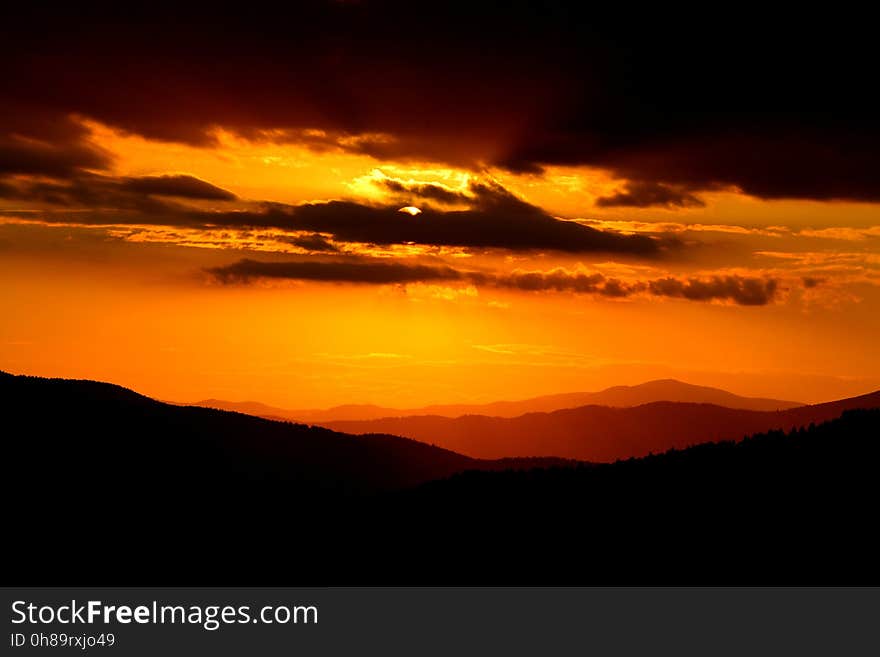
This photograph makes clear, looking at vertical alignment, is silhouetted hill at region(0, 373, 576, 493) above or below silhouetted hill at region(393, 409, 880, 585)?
below

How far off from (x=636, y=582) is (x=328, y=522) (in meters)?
53.9

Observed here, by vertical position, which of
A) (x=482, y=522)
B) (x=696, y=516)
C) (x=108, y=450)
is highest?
(x=696, y=516)

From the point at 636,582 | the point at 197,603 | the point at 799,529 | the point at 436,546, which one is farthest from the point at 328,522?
the point at 197,603

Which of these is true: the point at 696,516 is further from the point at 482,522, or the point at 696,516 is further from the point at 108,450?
the point at 108,450

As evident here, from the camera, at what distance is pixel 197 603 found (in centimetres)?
7081

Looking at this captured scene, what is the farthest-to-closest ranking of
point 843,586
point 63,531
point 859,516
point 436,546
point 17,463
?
point 17,463, point 63,531, point 436,546, point 859,516, point 843,586

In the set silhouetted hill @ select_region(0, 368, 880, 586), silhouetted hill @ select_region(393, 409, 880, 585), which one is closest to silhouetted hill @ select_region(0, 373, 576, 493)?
→ silhouetted hill @ select_region(0, 368, 880, 586)

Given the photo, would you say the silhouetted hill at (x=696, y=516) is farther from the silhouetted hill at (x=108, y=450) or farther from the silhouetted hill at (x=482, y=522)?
the silhouetted hill at (x=108, y=450)

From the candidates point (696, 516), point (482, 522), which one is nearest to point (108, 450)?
point (482, 522)

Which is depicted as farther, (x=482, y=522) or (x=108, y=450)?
(x=108, y=450)

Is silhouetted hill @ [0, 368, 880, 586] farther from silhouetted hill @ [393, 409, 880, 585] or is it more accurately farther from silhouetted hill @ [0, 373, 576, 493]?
silhouetted hill @ [0, 373, 576, 493]

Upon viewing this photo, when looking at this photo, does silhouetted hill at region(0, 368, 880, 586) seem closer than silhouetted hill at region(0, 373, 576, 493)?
Yes

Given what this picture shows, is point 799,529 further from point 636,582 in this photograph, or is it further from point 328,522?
point 328,522

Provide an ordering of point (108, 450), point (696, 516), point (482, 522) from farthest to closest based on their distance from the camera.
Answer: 1. point (108, 450)
2. point (482, 522)
3. point (696, 516)
